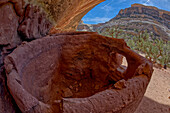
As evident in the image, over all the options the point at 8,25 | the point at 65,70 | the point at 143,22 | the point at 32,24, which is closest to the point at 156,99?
the point at 65,70

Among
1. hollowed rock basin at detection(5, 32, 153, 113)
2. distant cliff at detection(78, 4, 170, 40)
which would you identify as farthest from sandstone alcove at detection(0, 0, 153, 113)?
distant cliff at detection(78, 4, 170, 40)

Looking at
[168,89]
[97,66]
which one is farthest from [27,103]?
[168,89]

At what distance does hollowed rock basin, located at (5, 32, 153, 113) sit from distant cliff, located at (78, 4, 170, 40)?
1821cm

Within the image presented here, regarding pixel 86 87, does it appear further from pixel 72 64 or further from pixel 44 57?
pixel 44 57

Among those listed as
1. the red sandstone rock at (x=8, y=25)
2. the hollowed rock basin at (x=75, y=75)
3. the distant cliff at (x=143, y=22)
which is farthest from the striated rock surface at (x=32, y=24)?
the distant cliff at (x=143, y=22)

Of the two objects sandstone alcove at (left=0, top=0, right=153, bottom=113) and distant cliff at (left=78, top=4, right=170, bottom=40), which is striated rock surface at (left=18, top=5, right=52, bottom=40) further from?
distant cliff at (left=78, top=4, right=170, bottom=40)

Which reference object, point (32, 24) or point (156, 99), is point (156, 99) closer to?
point (156, 99)

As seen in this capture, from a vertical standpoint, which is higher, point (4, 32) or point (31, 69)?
point (4, 32)

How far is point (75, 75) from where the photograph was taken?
379cm

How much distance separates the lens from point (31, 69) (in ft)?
7.56

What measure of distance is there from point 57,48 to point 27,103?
2.03 m

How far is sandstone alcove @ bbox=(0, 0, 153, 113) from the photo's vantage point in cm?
148

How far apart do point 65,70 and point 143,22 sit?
22.4 metres

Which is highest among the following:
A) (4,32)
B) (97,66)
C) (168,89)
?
(4,32)
